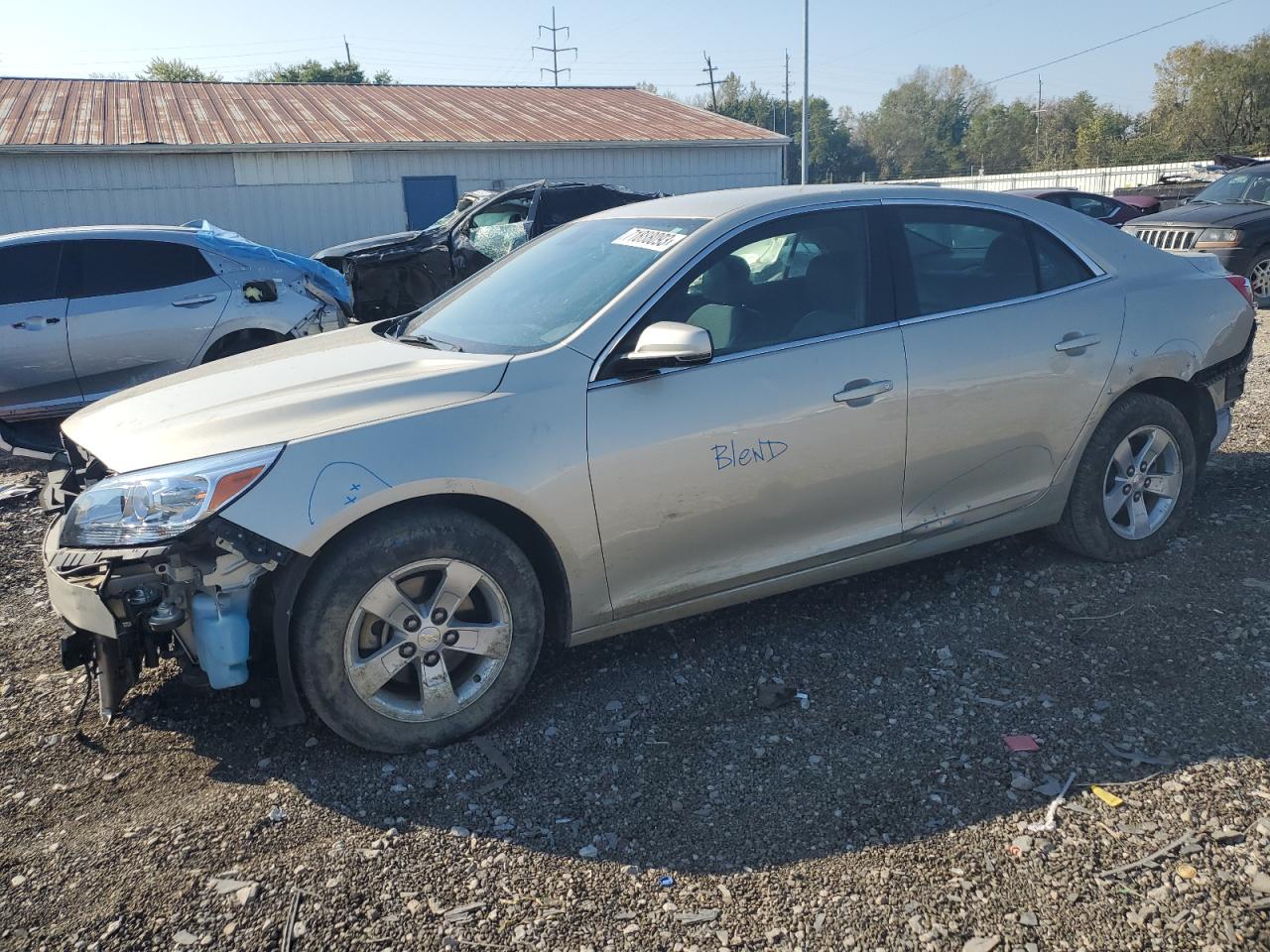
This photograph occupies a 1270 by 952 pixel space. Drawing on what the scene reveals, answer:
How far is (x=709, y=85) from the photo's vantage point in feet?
232

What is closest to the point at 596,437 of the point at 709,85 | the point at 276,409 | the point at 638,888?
the point at 276,409

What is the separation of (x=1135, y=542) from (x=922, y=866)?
2588mm

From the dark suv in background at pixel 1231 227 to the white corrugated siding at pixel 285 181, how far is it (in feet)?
40.9

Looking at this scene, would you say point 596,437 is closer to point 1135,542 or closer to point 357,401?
point 357,401

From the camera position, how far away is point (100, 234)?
8.07 meters

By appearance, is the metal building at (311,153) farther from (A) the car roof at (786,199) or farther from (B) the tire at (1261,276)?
(A) the car roof at (786,199)

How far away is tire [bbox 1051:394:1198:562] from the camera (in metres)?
4.59

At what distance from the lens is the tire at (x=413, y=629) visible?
321cm

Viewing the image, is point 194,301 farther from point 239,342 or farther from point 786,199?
point 786,199


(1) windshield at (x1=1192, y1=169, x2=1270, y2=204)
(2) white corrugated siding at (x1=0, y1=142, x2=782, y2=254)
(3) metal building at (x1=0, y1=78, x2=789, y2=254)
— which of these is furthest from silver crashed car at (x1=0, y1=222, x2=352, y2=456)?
(1) windshield at (x1=1192, y1=169, x2=1270, y2=204)

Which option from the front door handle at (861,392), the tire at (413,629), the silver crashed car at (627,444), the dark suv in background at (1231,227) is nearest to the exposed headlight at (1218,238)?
the dark suv in background at (1231,227)

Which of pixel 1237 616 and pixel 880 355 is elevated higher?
pixel 880 355

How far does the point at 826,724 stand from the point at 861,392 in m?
1.24

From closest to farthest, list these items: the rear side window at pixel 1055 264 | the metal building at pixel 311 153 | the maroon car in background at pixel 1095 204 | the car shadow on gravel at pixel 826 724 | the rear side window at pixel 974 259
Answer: the car shadow on gravel at pixel 826 724, the rear side window at pixel 974 259, the rear side window at pixel 1055 264, the maroon car in background at pixel 1095 204, the metal building at pixel 311 153
